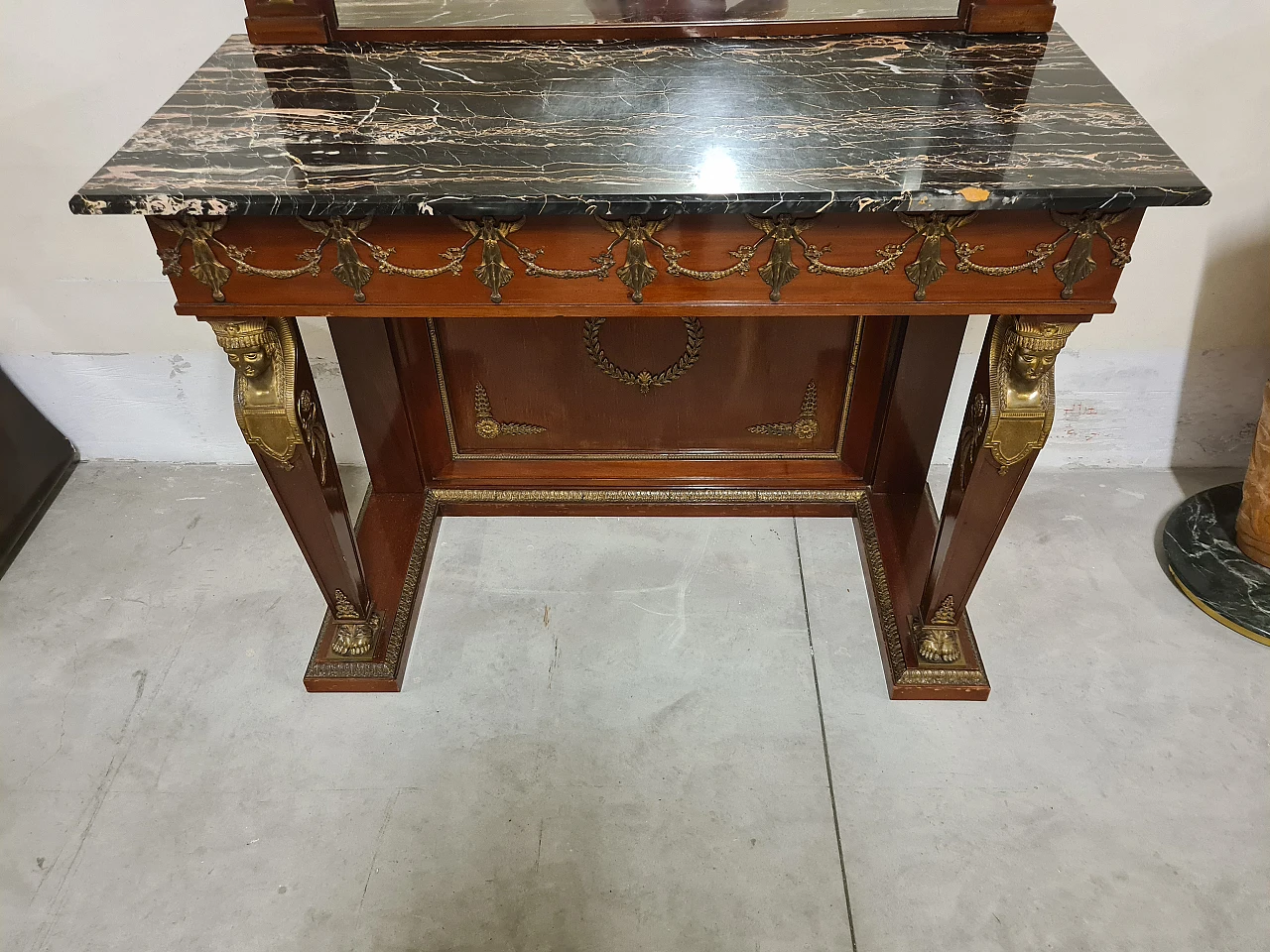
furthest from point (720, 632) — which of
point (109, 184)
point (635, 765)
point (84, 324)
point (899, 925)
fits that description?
point (84, 324)

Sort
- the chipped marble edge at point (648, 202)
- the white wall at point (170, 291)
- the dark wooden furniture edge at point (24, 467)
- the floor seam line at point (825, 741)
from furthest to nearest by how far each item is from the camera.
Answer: the dark wooden furniture edge at point (24, 467) → the white wall at point (170, 291) → the floor seam line at point (825, 741) → the chipped marble edge at point (648, 202)

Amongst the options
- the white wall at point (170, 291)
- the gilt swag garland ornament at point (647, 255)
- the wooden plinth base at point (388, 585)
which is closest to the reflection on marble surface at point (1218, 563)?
the white wall at point (170, 291)

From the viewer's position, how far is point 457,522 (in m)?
2.17

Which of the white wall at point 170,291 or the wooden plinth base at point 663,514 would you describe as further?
the wooden plinth base at point 663,514

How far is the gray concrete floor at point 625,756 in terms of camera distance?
1.48 m

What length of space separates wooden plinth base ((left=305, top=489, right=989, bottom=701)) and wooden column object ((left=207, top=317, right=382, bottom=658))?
0.13 meters

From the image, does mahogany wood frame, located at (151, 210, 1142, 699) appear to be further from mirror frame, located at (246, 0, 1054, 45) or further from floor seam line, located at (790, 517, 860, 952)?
mirror frame, located at (246, 0, 1054, 45)

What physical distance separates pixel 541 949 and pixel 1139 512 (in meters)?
1.75

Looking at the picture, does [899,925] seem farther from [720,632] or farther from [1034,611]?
[1034,611]

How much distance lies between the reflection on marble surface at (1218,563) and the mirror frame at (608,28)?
1.24 meters

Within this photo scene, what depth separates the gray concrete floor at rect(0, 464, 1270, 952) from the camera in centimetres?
148

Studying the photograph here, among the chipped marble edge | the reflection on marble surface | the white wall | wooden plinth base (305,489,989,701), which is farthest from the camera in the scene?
the reflection on marble surface

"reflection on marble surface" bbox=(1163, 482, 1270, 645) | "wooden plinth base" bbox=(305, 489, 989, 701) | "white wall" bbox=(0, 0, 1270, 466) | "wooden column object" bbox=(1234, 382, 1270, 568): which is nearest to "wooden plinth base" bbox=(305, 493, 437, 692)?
"wooden plinth base" bbox=(305, 489, 989, 701)

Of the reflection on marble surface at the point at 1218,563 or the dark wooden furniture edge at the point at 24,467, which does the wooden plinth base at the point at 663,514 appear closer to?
the reflection on marble surface at the point at 1218,563
